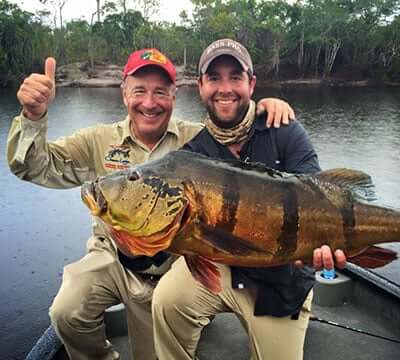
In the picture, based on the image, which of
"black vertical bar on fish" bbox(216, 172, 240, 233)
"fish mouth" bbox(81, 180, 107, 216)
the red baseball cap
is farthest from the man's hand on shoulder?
"fish mouth" bbox(81, 180, 107, 216)

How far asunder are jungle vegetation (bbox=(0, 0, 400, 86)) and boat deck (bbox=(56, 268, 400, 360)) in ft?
167

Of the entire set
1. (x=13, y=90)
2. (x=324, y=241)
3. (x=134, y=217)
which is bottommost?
(x=13, y=90)

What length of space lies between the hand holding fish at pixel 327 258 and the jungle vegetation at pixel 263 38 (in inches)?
2071

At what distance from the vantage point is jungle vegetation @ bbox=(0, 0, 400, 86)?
180ft

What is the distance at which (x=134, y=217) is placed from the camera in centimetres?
239

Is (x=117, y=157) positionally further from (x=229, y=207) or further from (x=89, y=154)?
(x=229, y=207)

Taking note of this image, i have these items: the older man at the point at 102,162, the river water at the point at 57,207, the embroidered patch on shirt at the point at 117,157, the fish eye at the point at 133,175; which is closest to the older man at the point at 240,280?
the older man at the point at 102,162

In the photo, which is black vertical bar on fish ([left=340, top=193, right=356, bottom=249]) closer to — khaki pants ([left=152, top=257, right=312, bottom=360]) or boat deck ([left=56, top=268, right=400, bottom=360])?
khaki pants ([left=152, top=257, right=312, bottom=360])

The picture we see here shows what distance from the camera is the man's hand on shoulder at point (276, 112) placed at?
3.31 metres

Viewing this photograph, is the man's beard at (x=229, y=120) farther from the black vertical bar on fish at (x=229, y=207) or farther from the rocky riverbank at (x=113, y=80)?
the rocky riverbank at (x=113, y=80)

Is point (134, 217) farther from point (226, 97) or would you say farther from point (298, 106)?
point (298, 106)

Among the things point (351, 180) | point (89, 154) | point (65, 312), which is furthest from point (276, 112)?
point (65, 312)

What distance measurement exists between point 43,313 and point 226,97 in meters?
5.22

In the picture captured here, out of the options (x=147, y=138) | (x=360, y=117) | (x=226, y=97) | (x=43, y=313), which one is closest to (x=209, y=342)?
(x=147, y=138)
